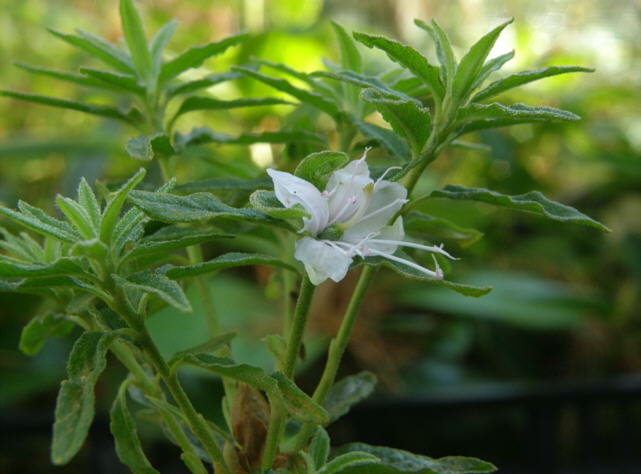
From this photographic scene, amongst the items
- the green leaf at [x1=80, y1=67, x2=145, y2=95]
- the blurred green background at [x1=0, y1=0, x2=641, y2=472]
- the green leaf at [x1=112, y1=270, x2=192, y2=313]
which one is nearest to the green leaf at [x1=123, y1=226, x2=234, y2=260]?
the green leaf at [x1=112, y1=270, x2=192, y2=313]

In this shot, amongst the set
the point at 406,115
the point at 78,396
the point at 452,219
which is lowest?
the point at 452,219

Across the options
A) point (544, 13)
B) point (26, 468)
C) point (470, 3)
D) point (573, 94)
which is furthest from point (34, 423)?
point (544, 13)

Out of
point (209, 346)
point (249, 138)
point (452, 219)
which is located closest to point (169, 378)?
point (209, 346)

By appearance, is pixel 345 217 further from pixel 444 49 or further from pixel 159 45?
pixel 159 45

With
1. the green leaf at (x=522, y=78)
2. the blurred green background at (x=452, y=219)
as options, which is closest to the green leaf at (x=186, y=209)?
the green leaf at (x=522, y=78)

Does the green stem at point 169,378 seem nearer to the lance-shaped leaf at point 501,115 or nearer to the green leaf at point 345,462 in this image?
the green leaf at point 345,462

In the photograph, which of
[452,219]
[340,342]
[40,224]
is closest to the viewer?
[40,224]
